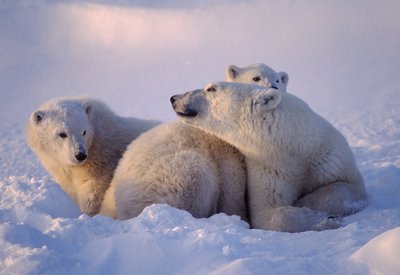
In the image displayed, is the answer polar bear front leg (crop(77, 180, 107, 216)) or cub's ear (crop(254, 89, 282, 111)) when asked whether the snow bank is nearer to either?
cub's ear (crop(254, 89, 282, 111))

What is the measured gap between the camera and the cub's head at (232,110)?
4.49 metres

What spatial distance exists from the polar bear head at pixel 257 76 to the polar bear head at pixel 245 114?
2.24 metres

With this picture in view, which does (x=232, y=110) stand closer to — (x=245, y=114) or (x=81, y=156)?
(x=245, y=114)

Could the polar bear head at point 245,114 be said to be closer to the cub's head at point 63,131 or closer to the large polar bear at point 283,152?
the large polar bear at point 283,152

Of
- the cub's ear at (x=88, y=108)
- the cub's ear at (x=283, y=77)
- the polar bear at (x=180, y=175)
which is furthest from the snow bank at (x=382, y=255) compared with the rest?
the cub's ear at (x=283, y=77)

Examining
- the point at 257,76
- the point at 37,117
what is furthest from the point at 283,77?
the point at 37,117

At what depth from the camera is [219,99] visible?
15.3ft

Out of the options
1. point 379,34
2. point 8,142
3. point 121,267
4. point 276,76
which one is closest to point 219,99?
point 121,267

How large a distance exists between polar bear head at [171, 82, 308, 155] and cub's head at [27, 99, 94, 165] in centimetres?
130

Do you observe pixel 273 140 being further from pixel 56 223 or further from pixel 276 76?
pixel 276 76

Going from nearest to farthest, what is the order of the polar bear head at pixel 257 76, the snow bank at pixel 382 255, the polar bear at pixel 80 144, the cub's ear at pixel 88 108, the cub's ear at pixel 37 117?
the snow bank at pixel 382 255 → the polar bear at pixel 80 144 → the cub's ear at pixel 37 117 → the cub's ear at pixel 88 108 → the polar bear head at pixel 257 76

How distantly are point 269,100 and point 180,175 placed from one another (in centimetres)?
98

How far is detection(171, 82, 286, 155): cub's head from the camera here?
4492mm

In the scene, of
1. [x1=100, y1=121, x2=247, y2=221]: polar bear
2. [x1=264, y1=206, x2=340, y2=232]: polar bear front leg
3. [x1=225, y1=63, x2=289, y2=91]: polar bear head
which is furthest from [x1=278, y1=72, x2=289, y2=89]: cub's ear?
[x1=264, y1=206, x2=340, y2=232]: polar bear front leg
